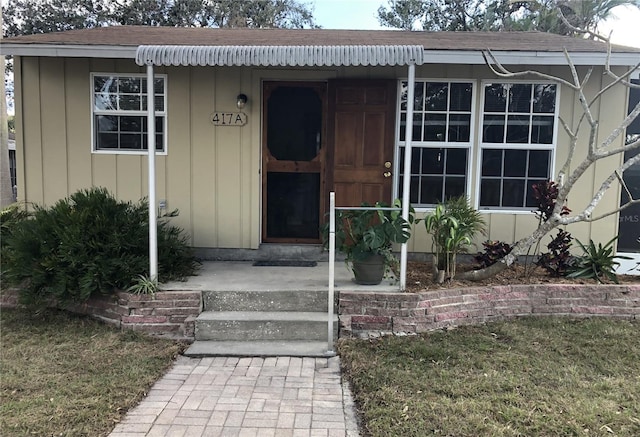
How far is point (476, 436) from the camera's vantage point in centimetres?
274

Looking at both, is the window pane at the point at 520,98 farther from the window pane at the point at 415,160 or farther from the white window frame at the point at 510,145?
the window pane at the point at 415,160

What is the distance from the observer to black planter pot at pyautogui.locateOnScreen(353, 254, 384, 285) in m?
4.71

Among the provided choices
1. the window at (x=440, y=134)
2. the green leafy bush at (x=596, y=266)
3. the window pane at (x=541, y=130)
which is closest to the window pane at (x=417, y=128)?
the window at (x=440, y=134)

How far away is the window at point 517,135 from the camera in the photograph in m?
5.80

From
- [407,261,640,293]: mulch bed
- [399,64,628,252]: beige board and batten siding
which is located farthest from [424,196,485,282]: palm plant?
[399,64,628,252]: beige board and batten siding

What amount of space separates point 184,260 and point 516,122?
4291mm

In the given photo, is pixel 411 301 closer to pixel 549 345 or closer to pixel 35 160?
pixel 549 345

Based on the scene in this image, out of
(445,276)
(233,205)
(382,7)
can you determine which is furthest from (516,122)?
(382,7)

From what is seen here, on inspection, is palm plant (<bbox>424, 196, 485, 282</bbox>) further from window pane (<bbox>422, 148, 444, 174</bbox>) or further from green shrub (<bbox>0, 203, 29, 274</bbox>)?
green shrub (<bbox>0, 203, 29, 274</bbox>)

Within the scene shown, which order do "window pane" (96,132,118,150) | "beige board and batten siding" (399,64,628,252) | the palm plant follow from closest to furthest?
1. the palm plant
2. "beige board and batten siding" (399,64,628,252)
3. "window pane" (96,132,118,150)

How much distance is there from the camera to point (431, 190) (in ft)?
19.8

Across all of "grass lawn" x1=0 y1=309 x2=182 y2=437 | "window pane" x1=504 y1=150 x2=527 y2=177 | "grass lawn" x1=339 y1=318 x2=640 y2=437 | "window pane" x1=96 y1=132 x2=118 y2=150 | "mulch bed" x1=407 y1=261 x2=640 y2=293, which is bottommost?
"grass lawn" x1=0 y1=309 x2=182 y2=437

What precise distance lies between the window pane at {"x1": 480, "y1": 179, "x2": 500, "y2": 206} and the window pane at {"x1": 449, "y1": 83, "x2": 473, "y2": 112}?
937mm

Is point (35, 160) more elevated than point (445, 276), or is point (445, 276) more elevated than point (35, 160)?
point (35, 160)
